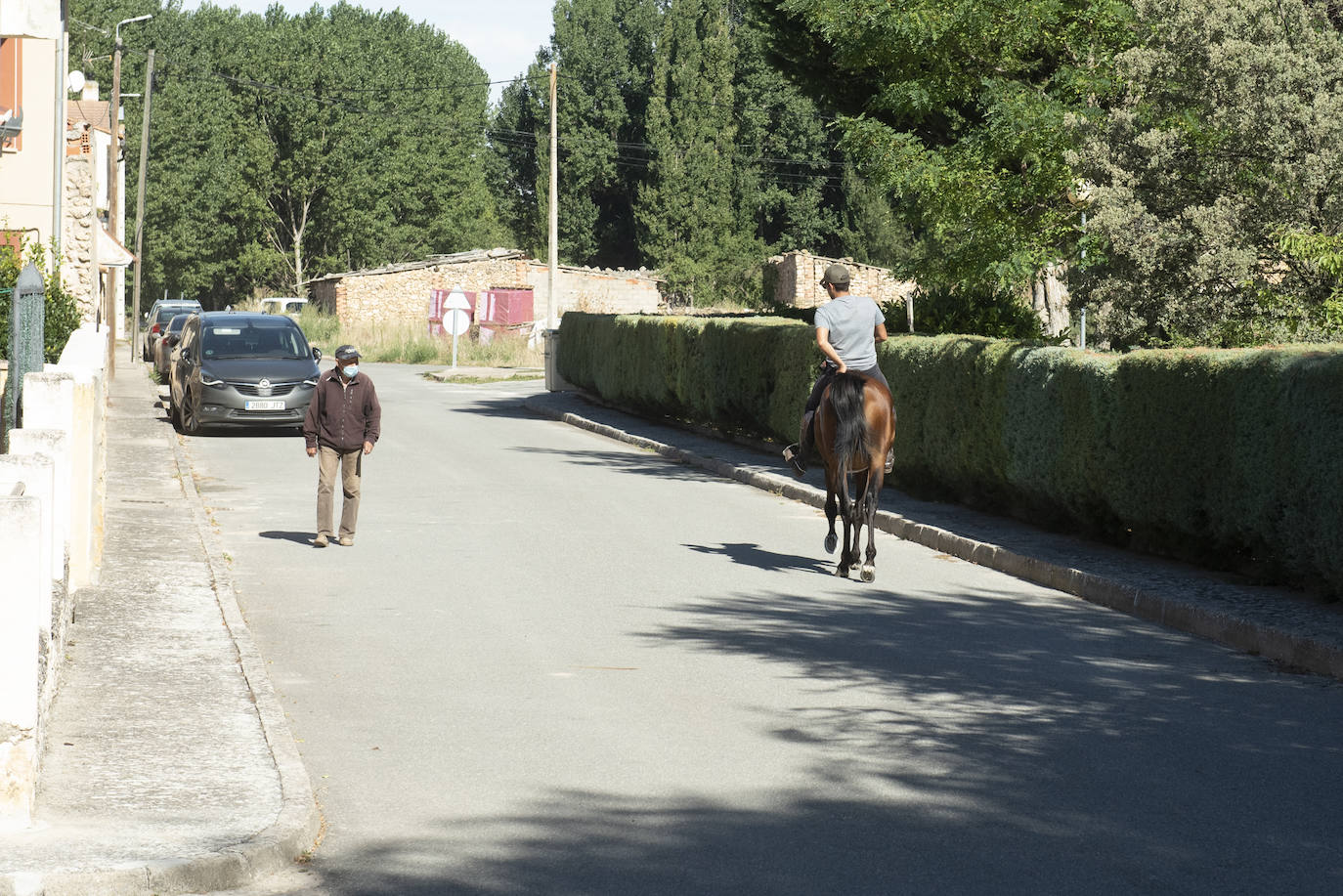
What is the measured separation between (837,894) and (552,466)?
50.5 ft

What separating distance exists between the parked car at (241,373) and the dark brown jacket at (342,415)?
1057cm

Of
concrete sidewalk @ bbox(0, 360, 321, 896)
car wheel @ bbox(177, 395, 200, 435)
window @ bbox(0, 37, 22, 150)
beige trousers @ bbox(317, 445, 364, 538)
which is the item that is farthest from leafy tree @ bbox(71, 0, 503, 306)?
concrete sidewalk @ bbox(0, 360, 321, 896)

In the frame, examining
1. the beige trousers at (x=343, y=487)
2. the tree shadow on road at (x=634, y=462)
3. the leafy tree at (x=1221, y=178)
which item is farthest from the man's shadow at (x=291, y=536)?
the leafy tree at (x=1221, y=178)

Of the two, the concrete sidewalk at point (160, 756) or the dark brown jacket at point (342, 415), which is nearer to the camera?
the concrete sidewalk at point (160, 756)

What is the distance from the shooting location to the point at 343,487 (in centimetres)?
1386

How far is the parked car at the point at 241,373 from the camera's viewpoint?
2428 cm

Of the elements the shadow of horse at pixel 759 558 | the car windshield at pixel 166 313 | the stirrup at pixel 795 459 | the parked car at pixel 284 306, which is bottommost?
the shadow of horse at pixel 759 558

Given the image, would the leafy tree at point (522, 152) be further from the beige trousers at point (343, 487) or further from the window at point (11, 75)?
the beige trousers at point (343, 487)

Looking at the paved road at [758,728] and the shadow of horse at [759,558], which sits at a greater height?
the shadow of horse at [759,558]

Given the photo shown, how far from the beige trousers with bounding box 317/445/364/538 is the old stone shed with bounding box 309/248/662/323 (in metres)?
55.7

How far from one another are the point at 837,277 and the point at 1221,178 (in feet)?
19.6

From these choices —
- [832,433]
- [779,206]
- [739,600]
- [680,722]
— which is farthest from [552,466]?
[779,206]

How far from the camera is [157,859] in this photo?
5332 millimetres

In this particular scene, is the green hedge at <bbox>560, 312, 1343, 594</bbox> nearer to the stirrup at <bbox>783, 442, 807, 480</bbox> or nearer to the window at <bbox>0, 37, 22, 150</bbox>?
the stirrup at <bbox>783, 442, 807, 480</bbox>
